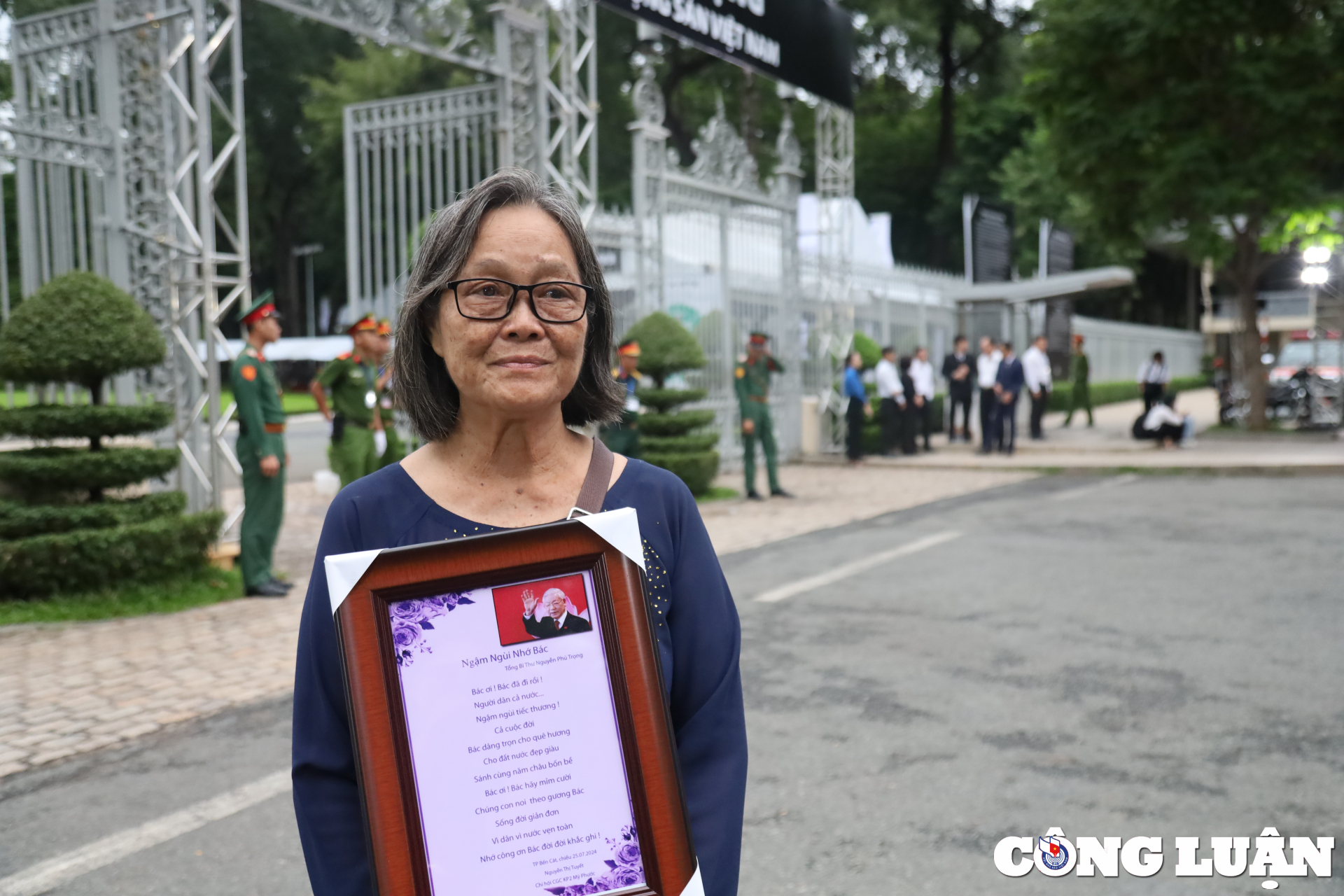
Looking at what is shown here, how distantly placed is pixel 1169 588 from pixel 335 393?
6.14 m

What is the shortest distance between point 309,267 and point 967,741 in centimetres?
4689

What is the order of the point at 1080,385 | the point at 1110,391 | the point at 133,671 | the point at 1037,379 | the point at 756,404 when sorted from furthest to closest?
the point at 1110,391 → the point at 1080,385 → the point at 1037,379 → the point at 756,404 → the point at 133,671

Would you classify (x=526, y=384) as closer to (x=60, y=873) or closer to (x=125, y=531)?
(x=60, y=873)

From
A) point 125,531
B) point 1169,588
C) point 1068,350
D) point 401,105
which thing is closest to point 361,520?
point 125,531

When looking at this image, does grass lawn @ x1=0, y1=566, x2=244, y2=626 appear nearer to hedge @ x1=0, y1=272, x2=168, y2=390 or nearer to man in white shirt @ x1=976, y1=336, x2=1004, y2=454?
hedge @ x1=0, y1=272, x2=168, y2=390

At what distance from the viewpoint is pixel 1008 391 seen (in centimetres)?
1938

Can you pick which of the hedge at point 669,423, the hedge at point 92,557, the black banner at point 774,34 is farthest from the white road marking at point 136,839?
the hedge at point 669,423

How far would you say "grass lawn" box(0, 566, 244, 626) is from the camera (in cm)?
701

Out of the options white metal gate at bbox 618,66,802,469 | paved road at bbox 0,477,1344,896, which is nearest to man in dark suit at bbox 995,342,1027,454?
white metal gate at bbox 618,66,802,469

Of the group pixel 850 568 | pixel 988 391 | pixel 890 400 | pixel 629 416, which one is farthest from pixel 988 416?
pixel 850 568

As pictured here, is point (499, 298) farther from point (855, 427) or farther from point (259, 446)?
point (855, 427)

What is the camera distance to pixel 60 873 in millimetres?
3566

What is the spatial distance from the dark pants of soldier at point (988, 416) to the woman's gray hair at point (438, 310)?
59.9ft

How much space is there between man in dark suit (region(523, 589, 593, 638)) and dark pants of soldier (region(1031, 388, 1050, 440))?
21.1m
